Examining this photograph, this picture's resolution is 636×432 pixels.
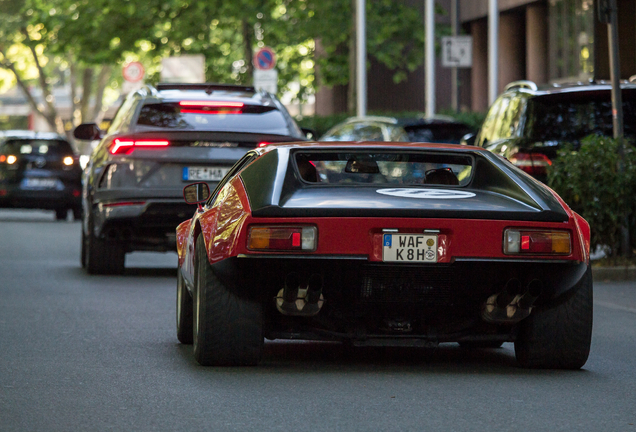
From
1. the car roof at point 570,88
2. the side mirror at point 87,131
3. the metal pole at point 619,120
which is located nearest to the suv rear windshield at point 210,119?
the side mirror at point 87,131

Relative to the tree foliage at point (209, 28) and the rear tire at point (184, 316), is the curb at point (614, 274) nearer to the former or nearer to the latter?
the rear tire at point (184, 316)

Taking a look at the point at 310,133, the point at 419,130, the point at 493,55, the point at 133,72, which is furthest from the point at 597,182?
the point at 133,72

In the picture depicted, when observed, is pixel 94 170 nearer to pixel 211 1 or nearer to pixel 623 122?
pixel 623 122

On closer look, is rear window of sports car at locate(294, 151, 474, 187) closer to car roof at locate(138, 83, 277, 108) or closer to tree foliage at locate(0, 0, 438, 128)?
car roof at locate(138, 83, 277, 108)

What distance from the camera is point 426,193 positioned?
6746 mm

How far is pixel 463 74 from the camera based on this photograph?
4634 cm

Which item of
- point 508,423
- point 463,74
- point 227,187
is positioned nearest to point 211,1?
point 463,74

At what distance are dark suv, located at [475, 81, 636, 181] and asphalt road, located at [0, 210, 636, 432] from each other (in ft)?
11.9

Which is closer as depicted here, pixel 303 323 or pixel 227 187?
pixel 303 323

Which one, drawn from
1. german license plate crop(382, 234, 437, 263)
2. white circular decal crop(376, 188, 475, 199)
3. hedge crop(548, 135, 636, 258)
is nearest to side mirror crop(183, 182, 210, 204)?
white circular decal crop(376, 188, 475, 199)

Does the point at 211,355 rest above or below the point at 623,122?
below

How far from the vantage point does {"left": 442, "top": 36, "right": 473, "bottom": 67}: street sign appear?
27875 mm

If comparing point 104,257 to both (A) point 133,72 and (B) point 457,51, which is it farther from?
(A) point 133,72

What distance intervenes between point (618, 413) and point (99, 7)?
29239 millimetres
